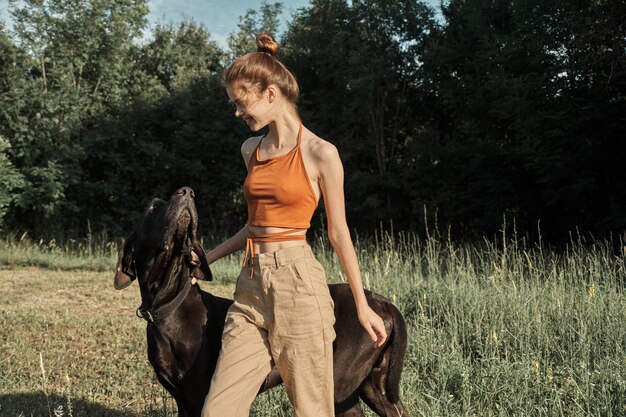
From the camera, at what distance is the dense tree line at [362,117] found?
13930 mm

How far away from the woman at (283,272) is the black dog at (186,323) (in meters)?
0.41

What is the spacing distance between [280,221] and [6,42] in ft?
61.2

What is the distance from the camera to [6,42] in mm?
18156

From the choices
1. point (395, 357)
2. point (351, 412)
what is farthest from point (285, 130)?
point (351, 412)

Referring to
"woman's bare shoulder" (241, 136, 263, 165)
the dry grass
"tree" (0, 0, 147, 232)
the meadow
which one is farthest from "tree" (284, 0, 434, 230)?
"woman's bare shoulder" (241, 136, 263, 165)

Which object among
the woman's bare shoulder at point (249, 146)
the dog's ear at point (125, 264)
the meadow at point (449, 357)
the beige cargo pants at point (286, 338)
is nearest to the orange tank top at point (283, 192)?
the beige cargo pants at point (286, 338)

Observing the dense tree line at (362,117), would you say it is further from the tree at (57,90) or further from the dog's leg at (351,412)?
the dog's leg at (351,412)

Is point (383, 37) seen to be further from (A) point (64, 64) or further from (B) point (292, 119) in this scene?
(B) point (292, 119)

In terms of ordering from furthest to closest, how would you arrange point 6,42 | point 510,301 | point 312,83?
point 312,83
point 6,42
point 510,301

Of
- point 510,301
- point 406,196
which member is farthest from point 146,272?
point 406,196

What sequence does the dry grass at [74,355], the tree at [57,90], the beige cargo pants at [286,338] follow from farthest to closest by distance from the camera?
the tree at [57,90] < the dry grass at [74,355] < the beige cargo pants at [286,338]

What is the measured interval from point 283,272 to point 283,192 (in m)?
0.32

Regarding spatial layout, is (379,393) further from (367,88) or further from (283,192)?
(367,88)

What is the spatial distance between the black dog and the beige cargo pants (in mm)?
442
